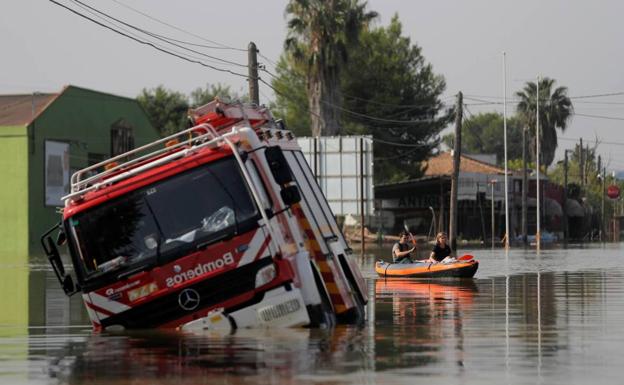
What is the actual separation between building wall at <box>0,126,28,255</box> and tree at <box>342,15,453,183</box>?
30.6 meters

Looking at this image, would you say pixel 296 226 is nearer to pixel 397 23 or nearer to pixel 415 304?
pixel 415 304

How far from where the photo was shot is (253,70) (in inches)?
1394

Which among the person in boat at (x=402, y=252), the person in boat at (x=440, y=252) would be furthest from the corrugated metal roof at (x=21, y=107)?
the person in boat at (x=440, y=252)

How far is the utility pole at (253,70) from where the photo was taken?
3531cm

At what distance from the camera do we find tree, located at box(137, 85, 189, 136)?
93500mm

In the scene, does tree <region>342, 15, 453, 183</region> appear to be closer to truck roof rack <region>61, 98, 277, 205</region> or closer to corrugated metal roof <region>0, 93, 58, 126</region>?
corrugated metal roof <region>0, 93, 58, 126</region>

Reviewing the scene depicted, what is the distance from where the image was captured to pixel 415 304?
72.1ft

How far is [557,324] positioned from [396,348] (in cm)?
392

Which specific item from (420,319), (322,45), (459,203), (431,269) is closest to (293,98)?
(459,203)

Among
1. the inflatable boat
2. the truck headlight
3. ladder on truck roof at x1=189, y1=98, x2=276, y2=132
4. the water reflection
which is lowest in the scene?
the water reflection

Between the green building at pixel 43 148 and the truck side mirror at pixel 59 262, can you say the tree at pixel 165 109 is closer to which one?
the green building at pixel 43 148

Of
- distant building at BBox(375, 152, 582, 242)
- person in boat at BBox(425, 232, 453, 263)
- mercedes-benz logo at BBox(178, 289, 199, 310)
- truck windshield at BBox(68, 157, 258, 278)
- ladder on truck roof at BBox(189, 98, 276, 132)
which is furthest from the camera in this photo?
distant building at BBox(375, 152, 582, 242)

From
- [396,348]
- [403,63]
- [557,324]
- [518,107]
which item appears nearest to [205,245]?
[396,348]

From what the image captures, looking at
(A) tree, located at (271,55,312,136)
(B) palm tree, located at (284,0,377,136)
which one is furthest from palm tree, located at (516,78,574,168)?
(B) palm tree, located at (284,0,377,136)
